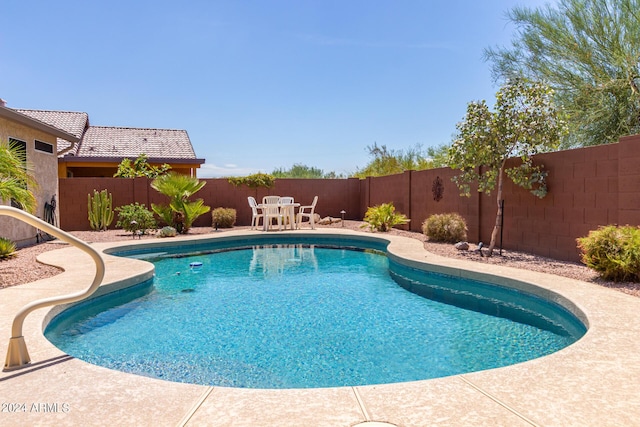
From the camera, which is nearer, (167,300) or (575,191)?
(167,300)

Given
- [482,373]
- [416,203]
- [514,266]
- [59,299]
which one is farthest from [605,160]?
[59,299]

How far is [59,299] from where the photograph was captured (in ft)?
9.41

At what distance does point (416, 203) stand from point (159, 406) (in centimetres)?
1099

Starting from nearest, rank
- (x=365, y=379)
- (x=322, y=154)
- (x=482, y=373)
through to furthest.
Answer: (x=482, y=373)
(x=365, y=379)
(x=322, y=154)

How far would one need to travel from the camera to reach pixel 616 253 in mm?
5145

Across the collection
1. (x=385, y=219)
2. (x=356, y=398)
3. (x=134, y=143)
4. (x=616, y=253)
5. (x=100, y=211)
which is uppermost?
(x=134, y=143)

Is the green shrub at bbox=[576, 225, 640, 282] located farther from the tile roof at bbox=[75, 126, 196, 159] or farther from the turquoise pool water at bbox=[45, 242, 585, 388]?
the tile roof at bbox=[75, 126, 196, 159]

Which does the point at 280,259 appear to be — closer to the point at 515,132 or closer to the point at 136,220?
the point at 136,220

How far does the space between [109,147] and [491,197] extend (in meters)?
16.6

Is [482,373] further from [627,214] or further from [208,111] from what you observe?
[208,111]

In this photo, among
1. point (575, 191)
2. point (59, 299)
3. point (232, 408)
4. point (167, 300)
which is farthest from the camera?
point (575, 191)

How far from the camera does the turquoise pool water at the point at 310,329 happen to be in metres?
3.47

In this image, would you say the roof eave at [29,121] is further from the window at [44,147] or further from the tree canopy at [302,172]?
the tree canopy at [302,172]

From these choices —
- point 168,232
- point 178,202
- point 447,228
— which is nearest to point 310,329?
point 447,228
